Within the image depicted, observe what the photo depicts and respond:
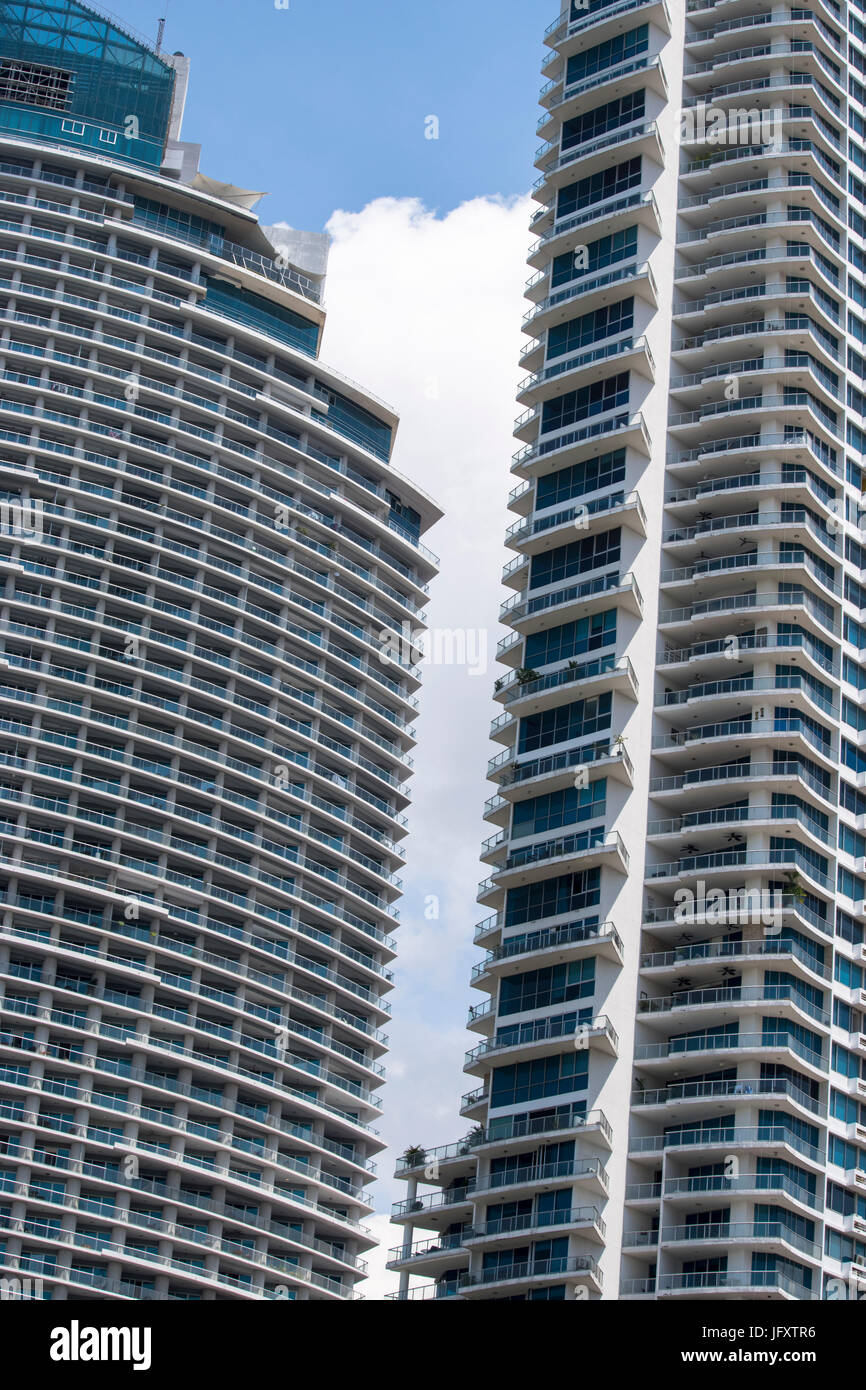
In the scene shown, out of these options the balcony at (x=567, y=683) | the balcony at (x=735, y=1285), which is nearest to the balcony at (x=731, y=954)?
the balcony at (x=567, y=683)

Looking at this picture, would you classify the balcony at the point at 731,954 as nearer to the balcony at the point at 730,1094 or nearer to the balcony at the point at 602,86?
the balcony at the point at 730,1094

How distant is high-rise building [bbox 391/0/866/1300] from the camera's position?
306 ft

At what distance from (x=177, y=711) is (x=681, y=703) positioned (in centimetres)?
4723

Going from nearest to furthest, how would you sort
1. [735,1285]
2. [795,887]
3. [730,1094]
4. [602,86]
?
[735,1285] < [730,1094] < [795,887] < [602,86]

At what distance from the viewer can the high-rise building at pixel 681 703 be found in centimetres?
9325

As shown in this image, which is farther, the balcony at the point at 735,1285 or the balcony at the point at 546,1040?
the balcony at the point at 546,1040

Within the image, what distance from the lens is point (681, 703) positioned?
104m

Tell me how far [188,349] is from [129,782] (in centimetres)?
3673

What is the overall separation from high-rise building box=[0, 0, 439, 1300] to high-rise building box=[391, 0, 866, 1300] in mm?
23827

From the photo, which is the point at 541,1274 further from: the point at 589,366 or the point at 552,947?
the point at 589,366

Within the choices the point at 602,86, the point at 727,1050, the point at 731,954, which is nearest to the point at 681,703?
the point at 731,954

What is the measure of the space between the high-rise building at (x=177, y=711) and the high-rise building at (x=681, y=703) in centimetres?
2383

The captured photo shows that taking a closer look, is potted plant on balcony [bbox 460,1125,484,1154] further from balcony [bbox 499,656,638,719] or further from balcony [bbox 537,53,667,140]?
balcony [bbox 537,53,667,140]
